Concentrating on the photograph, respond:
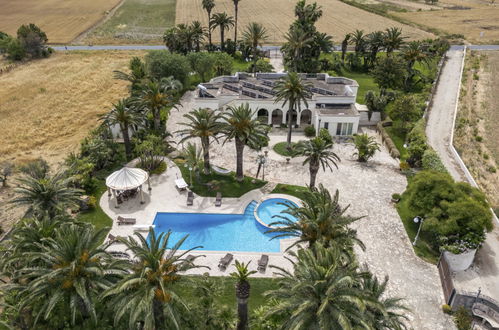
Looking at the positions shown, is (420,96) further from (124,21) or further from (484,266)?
(124,21)

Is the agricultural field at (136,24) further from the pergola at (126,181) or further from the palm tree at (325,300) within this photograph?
the palm tree at (325,300)

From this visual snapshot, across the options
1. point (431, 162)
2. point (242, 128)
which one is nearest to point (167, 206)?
point (242, 128)

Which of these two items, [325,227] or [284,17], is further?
[284,17]

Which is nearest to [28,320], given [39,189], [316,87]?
[39,189]

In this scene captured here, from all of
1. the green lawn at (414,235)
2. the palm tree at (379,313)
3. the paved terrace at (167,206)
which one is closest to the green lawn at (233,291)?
the paved terrace at (167,206)

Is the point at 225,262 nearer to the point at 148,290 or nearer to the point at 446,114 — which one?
the point at 148,290
